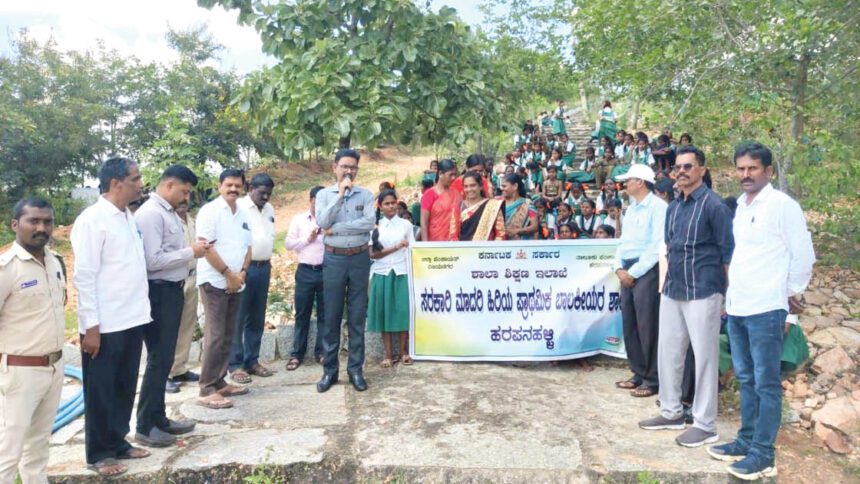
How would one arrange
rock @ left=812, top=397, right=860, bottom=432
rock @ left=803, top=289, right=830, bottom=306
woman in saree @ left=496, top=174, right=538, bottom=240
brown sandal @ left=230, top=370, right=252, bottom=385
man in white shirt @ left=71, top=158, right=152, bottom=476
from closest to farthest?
man in white shirt @ left=71, top=158, right=152, bottom=476
rock @ left=812, top=397, right=860, bottom=432
brown sandal @ left=230, top=370, right=252, bottom=385
woman in saree @ left=496, top=174, right=538, bottom=240
rock @ left=803, top=289, right=830, bottom=306

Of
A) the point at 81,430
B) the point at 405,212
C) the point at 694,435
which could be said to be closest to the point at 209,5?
the point at 405,212

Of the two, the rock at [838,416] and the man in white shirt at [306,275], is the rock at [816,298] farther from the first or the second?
the man in white shirt at [306,275]

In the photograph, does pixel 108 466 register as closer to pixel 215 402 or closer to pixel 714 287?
pixel 215 402

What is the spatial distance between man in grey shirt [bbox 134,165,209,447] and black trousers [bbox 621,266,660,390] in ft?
10.7

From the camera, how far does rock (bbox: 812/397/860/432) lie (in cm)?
420

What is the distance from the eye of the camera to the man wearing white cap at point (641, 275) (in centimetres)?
465

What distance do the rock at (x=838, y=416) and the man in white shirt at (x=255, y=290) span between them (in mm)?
4354

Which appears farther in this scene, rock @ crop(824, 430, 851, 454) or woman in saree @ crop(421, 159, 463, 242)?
woman in saree @ crop(421, 159, 463, 242)

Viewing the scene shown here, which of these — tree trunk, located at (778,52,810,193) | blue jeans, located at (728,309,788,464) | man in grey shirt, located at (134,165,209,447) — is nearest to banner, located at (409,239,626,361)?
blue jeans, located at (728,309,788,464)

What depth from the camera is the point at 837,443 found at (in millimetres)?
4086

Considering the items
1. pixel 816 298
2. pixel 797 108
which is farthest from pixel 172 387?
pixel 797 108

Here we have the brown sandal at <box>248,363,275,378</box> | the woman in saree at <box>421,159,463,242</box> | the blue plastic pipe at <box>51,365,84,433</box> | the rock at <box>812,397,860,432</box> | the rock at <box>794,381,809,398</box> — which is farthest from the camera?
the woman in saree at <box>421,159,463,242</box>

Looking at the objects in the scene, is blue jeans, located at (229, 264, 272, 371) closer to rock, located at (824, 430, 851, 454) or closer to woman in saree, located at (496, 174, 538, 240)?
woman in saree, located at (496, 174, 538, 240)

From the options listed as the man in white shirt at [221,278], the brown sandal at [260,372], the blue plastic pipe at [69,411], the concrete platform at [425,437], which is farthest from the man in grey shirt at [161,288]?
the brown sandal at [260,372]
